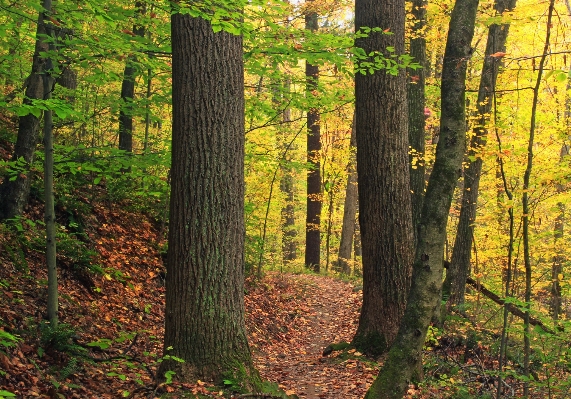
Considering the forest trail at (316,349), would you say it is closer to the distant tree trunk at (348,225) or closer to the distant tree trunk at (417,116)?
the distant tree trunk at (417,116)

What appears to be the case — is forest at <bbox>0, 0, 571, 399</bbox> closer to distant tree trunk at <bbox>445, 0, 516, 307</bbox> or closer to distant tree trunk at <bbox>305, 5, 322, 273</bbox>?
distant tree trunk at <bbox>445, 0, 516, 307</bbox>

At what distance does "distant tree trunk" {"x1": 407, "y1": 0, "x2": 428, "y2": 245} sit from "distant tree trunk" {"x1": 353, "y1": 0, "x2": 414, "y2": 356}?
91.3 inches

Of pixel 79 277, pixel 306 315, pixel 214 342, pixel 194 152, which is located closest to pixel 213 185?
pixel 194 152

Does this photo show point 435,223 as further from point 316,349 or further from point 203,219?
point 316,349

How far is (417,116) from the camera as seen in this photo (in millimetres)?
9172

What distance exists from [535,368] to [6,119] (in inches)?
448

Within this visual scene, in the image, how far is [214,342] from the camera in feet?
14.8

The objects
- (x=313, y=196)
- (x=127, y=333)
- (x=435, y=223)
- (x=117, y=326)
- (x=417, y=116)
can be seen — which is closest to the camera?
(x=435, y=223)

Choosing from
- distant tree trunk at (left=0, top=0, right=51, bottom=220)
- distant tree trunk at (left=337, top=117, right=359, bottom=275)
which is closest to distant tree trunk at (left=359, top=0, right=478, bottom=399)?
distant tree trunk at (left=0, top=0, right=51, bottom=220)

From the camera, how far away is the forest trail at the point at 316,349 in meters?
5.87

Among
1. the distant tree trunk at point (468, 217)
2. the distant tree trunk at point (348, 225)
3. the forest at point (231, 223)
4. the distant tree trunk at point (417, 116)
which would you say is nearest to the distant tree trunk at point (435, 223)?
the forest at point (231, 223)

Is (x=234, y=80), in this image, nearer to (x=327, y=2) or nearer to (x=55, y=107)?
(x=55, y=107)

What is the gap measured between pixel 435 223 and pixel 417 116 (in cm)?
545

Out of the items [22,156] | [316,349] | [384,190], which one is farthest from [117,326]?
[384,190]
